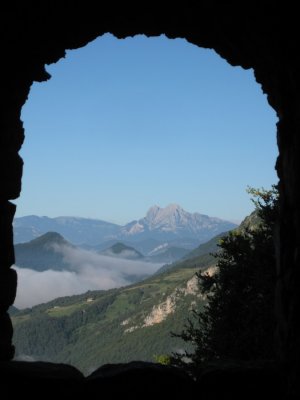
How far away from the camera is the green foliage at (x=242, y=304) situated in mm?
15328

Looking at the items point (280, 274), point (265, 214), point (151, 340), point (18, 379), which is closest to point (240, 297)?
point (265, 214)

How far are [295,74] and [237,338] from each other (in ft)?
44.1

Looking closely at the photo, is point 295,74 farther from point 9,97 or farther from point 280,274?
point 9,97

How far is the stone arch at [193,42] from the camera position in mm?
4938

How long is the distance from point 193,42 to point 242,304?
43.1ft

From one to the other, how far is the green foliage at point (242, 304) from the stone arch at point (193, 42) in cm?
916

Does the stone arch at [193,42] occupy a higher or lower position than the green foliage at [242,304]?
higher

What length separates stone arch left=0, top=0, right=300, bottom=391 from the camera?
4938 millimetres

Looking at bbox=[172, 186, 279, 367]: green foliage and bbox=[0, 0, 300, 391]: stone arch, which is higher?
bbox=[0, 0, 300, 391]: stone arch

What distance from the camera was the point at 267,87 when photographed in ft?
20.4

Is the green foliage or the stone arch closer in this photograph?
the stone arch

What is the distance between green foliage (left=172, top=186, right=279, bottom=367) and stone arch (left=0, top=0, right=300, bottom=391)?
30.0 ft

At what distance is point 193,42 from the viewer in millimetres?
6840

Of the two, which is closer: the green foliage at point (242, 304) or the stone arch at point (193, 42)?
the stone arch at point (193, 42)
